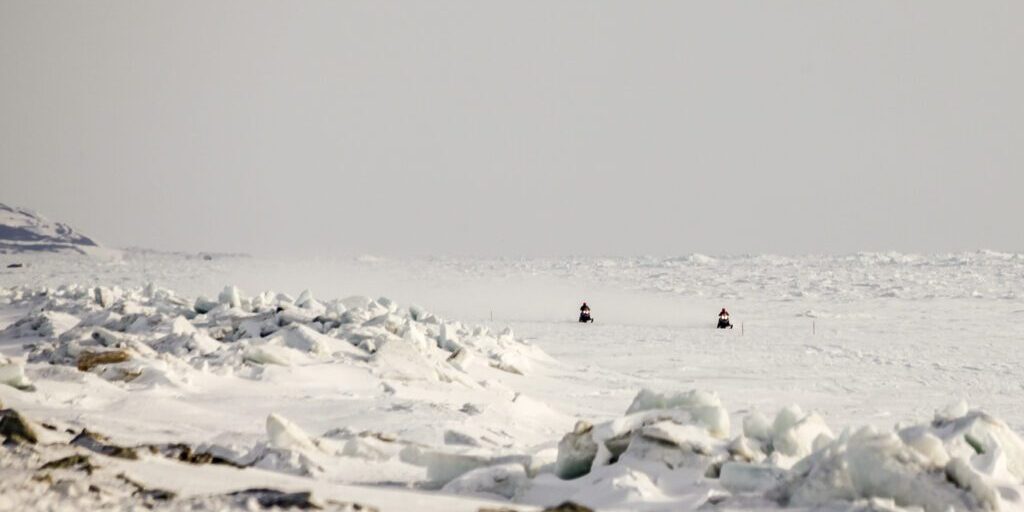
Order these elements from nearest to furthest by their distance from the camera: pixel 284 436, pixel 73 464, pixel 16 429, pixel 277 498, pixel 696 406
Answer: pixel 277 498, pixel 73 464, pixel 16 429, pixel 696 406, pixel 284 436

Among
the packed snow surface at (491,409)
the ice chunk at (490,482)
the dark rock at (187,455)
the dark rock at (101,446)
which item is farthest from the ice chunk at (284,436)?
the ice chunk at (490,482)

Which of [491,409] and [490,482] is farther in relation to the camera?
[491,409]

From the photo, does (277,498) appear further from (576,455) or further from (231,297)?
(231,297)

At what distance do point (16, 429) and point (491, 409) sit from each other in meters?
3.41

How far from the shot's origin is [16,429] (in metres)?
4.06

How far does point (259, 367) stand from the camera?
7.70m

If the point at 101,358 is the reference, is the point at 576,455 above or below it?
above

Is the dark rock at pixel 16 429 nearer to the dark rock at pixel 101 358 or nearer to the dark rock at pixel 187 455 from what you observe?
the dark rock at pixel 187 455

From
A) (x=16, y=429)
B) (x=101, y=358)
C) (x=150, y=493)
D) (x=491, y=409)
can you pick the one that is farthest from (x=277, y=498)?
(x=101, y=358)

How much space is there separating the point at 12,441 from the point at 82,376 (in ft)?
9.67

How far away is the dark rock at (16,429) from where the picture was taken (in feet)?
13.1

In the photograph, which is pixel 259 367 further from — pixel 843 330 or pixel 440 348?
pixel 843 330

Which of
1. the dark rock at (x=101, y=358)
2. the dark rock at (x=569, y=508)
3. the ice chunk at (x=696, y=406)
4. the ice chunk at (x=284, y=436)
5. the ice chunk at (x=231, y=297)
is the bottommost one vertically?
the dark rock at (x=101, y=358)

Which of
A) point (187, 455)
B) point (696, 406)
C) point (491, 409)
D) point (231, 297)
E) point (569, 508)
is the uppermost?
point (696, 406)
